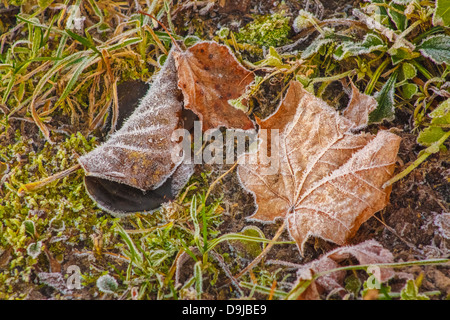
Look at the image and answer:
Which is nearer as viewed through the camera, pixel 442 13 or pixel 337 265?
pixel 337 265

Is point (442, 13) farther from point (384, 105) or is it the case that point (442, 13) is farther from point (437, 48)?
point (384, 105)

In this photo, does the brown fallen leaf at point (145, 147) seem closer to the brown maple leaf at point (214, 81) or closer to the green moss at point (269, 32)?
the brown maple leaf at point (214, 81)

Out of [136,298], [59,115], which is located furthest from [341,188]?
[59,115]

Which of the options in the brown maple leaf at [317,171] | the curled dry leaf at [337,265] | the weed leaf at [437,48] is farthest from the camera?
the weed leaf at [437,48]

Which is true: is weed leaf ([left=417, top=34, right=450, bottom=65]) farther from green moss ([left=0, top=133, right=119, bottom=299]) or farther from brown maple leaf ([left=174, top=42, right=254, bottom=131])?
green moss ([left=0, top=133, right=119, bottom=299])

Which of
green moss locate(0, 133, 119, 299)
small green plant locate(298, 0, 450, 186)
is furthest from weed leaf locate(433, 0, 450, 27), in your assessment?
green moss locate(0, 133, 119, 299)

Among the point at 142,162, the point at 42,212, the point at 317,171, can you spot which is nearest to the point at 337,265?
the point at 317,171

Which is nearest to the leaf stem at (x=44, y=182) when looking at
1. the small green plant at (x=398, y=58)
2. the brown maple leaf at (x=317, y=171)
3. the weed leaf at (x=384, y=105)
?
the brown maple leaf at (x=317, y=171)
